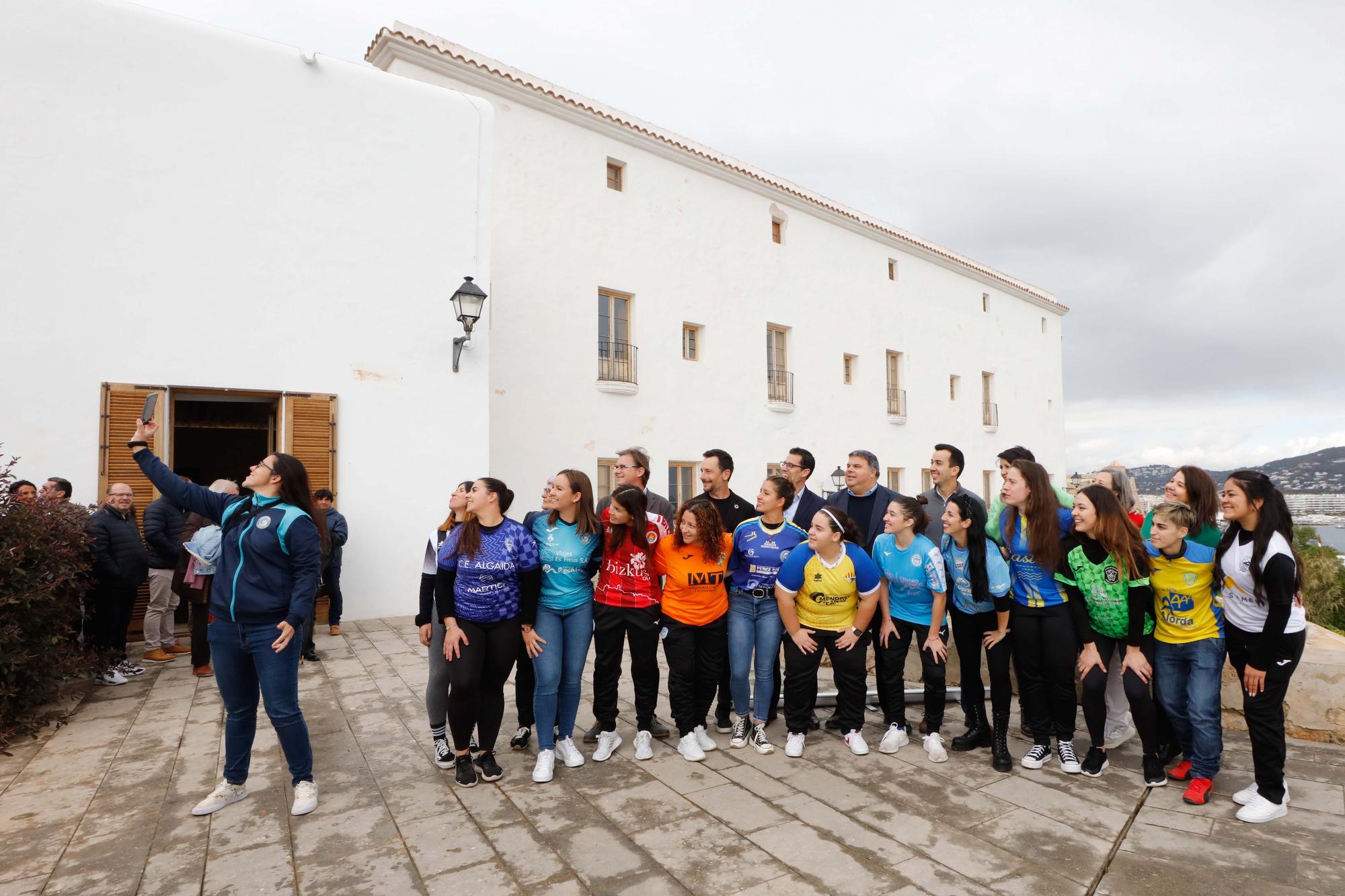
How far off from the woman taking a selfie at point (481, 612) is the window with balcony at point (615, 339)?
8066 millimetres

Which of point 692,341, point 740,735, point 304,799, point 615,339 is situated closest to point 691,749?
point 740,735

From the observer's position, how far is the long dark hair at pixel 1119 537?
12.3 ft

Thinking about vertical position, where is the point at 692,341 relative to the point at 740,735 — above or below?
above

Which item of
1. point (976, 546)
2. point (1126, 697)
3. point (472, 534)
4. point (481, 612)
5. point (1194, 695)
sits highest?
point (472, 534)

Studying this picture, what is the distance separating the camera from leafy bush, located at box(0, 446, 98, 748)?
14.6 feet

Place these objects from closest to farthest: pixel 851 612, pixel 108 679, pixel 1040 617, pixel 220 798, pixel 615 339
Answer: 1. pixel 220 798
2. pixel 1040 617
3. pixel 851 612
4. pixel 108 679
5. pixel 615 339

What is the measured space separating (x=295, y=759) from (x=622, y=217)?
10472 mm

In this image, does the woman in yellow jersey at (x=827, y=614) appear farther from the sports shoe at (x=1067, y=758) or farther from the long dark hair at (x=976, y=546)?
the sports shoe at (x=1067, y=758)

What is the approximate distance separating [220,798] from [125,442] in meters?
5.12

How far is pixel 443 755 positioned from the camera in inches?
159

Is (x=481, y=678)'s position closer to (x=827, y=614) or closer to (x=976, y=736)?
(x=827, y=614)

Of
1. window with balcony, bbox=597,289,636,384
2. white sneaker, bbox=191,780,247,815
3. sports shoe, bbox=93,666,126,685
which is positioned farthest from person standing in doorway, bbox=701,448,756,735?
window with balcony, bbox=597,289,636,384

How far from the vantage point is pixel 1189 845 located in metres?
3.06

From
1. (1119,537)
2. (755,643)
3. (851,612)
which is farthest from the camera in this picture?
(755,643)
